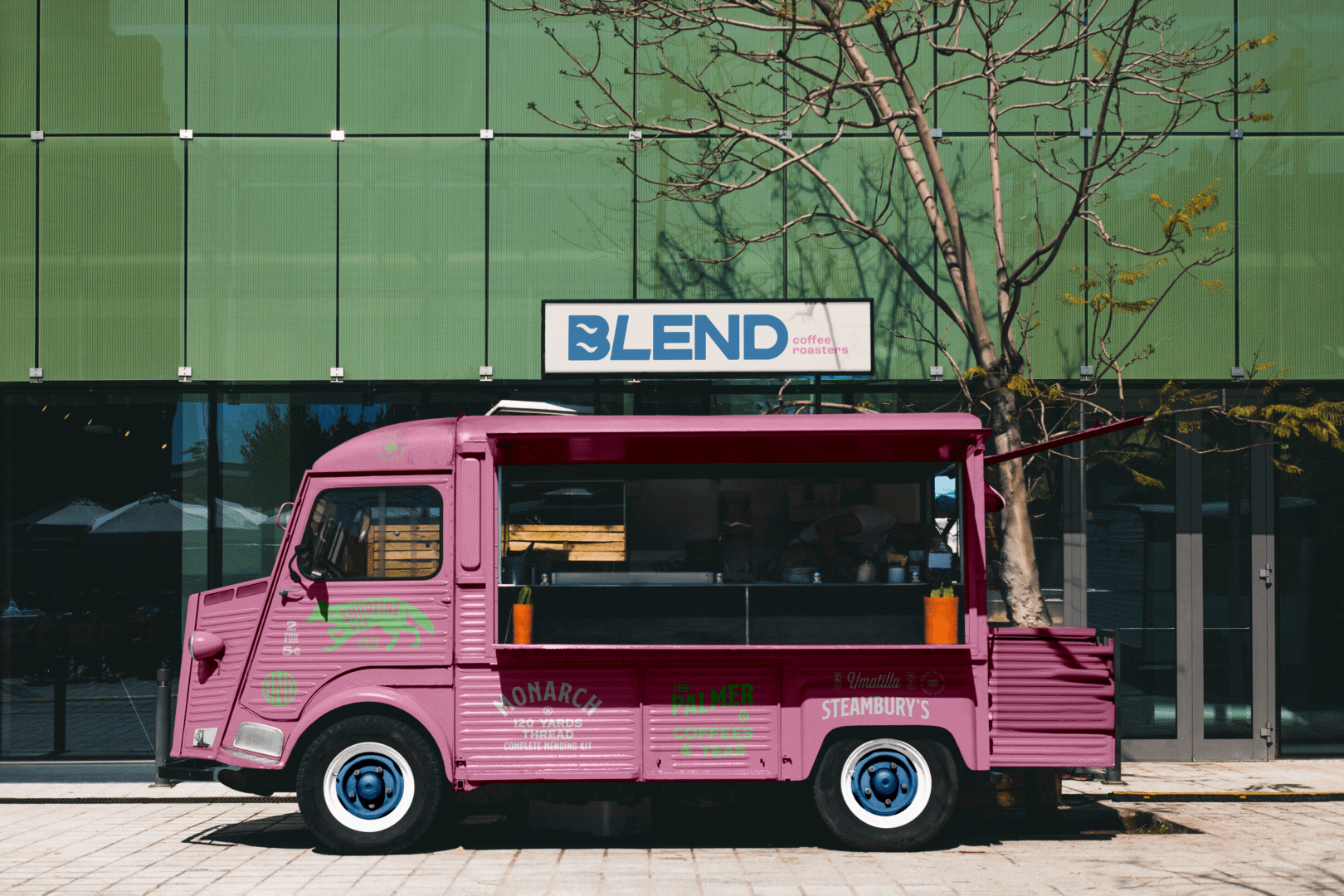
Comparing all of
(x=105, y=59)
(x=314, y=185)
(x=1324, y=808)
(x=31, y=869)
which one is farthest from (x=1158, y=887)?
(x=105, y=59)

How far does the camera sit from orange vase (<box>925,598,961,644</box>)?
7.86 metres

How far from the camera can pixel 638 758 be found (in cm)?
774

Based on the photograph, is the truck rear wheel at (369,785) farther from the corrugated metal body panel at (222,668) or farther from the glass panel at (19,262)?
the glass panel at (19,262)

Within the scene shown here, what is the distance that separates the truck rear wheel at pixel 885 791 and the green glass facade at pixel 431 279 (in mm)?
4643

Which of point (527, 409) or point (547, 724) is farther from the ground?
point (527, 409)

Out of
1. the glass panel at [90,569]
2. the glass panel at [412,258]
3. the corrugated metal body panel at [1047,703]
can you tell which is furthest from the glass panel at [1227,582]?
the glass panel at [90,569]

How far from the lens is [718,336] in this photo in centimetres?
1162

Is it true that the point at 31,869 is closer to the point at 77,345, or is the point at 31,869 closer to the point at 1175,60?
the point at 77,345

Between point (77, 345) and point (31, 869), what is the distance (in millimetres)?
6144

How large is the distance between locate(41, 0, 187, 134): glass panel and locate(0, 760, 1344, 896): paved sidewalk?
22.6 ft

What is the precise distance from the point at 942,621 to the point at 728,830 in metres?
2.33

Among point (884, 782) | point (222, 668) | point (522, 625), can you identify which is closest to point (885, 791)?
point (884, 782)

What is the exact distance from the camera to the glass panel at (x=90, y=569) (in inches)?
462

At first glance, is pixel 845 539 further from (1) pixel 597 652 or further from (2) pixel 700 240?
(2) pixel 700 240
